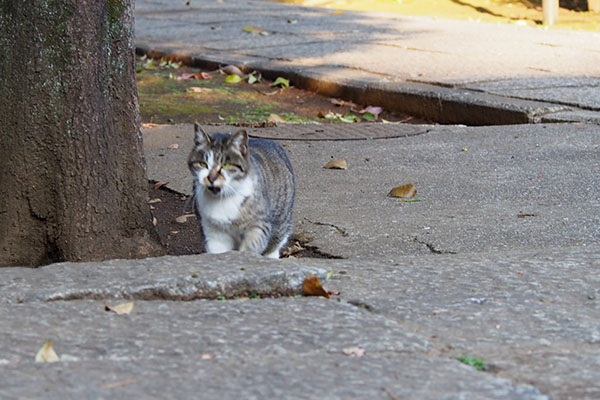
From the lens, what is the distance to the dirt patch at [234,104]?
6379 millimetres

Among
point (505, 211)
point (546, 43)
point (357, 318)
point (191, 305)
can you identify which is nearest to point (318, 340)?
point (357, 318)

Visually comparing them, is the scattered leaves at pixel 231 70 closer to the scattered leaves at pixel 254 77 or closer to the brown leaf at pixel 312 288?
the scattered leaves at pixel 254 77

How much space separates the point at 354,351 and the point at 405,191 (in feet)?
6.91

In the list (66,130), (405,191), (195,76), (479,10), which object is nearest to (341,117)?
(195,76)

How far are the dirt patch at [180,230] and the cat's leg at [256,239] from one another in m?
0.18

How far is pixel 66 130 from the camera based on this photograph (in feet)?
10.2

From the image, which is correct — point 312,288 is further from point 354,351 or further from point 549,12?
point 549,12

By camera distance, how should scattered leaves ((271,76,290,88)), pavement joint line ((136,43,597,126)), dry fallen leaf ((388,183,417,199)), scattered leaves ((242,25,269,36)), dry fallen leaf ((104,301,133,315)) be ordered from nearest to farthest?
1. dry fallen leaf ((104,301,133,315))
2. dry fallen leaf ((388,183,417,199))
3. pavement joint line ((136,43,597,126))
4. scattered leaves ((271,76,290,88))
5. scattered leaves ((242,25,269,36))

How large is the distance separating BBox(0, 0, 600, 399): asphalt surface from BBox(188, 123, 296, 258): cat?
0.77 ft

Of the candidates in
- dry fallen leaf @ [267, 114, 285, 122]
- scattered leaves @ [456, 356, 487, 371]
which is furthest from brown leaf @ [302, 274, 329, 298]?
dry fallen leaf @ [267, 114, 285, 122]

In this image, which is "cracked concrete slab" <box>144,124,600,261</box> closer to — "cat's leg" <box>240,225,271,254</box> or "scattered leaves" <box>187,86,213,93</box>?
"cat's leg" <box>240,225,271,254</box>

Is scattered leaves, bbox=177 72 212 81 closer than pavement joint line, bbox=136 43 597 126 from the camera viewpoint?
No

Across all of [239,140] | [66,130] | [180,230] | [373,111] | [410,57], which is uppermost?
[66,130]

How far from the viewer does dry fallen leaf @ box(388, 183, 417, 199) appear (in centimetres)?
423
